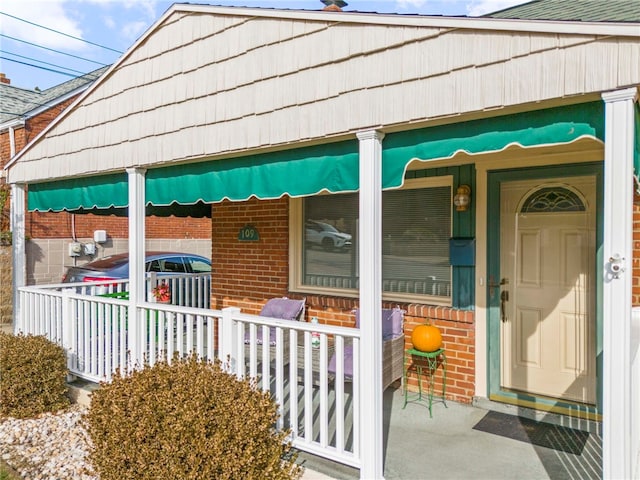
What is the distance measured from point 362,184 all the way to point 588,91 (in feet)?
4.49

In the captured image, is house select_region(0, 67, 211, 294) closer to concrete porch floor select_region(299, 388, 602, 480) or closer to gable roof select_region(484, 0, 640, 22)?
gable roof select_region(484, 0, 640, 22)

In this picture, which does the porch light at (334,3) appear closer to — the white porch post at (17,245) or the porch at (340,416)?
the porch at (340,416)

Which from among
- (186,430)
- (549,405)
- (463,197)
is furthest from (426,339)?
(186,430)

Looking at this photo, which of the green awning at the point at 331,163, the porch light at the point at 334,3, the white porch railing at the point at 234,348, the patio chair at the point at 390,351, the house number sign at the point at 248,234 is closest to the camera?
the green awning at the point at 331,163

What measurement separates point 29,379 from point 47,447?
902 mm

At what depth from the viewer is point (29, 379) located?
495 cm

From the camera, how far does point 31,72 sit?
15211 millimetres

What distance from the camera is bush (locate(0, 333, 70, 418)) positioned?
195 inches

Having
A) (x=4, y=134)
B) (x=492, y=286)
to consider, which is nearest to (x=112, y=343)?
(x=492, y=286)

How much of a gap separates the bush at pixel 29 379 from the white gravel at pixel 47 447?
0.11 metres

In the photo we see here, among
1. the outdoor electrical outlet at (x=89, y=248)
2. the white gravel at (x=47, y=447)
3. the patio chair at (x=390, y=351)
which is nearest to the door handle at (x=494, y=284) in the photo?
the patio chair at (x=390, y=351)

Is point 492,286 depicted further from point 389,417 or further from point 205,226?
point 205,226

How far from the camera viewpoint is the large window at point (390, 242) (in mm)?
5035

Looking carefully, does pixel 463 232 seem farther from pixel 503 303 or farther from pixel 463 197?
pixel 503 303
